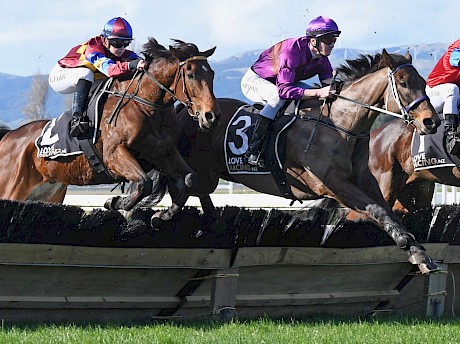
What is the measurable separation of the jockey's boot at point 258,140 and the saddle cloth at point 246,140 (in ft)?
0.17

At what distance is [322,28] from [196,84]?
55.2 inches

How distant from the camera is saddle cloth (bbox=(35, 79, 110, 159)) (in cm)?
786

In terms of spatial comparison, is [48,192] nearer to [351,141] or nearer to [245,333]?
[351,141]

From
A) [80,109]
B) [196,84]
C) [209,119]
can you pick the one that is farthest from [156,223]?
[80,109]

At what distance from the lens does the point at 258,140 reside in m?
8.09

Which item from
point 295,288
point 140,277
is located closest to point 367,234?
point 295,288

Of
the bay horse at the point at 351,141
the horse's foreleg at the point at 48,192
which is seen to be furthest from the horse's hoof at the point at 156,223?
the horse's foreleg at the point at 48,192

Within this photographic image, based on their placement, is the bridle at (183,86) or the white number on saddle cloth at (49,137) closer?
the bridle at (183,86)

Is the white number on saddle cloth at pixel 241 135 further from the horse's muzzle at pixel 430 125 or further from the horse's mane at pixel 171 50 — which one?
the horse's muzzle at pixel 430 125

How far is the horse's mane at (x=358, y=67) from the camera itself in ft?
26.2

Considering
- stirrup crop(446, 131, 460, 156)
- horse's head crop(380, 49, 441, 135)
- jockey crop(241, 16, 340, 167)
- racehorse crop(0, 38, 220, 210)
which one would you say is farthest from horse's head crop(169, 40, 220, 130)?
stirrup crop(446, 131, 460, 156)

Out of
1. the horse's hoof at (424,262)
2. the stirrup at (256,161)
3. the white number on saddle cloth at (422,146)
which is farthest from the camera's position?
the white number on saddle cloth at (422,146)

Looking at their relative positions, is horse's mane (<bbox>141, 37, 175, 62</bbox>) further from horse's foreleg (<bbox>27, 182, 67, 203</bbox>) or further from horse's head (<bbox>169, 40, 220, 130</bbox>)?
horse's foreleg (<bbox>27, 182, 67, 203</bbox>)

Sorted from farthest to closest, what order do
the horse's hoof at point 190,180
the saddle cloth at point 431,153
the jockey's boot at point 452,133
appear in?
the saddle cloth at point 431,153
the jockey's boot at point 452,133
the horse's hoof at point 190,180
